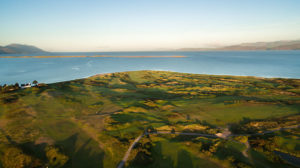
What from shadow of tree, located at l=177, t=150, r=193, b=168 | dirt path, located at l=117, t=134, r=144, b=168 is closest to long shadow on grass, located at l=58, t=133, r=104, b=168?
dirt path, located at l=117, t=134, r=144, b=168

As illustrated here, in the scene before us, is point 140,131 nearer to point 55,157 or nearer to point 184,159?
point 184,159

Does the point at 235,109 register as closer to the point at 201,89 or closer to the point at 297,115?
the point at 297,115

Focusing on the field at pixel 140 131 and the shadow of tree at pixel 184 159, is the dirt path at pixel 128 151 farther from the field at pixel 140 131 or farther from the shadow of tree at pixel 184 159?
the shadow of tree at pixel 184 159

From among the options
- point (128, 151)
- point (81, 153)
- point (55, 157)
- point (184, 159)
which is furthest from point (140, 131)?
point (55, 157)

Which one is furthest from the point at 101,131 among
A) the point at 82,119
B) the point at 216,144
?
the point at 216,144

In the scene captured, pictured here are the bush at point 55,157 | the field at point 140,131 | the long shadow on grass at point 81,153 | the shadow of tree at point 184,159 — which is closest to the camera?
the bush at point 55,157

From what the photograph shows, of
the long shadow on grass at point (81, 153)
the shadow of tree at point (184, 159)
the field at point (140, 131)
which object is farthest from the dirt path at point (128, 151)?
the shadow of tree at point (184, 159)

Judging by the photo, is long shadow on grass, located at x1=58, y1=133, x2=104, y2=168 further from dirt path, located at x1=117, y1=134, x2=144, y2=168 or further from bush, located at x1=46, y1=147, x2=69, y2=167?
dirt path, located at x1=117, y1=134, x2=144, y2=168

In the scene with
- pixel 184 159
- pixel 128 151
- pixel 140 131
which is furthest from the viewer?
pixel 140 131
